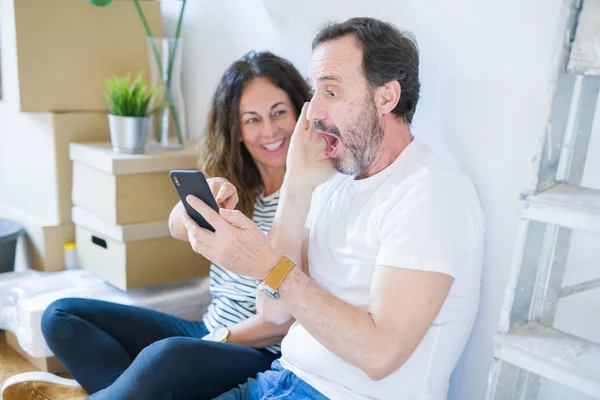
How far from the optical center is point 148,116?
1866mm

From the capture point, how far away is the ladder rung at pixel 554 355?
0.86m

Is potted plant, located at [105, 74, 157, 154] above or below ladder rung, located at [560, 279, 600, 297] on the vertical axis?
above

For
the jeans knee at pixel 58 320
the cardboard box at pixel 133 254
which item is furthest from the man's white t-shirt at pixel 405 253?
the cardboard box at pixel 133 254

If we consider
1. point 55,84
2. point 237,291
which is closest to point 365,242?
point 237,291

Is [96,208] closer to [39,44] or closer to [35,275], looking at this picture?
[35,275]

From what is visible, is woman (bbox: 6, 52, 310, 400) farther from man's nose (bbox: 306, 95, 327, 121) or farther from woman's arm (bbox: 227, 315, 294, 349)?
man's nose (bbox: 306, 95, 327, 121)

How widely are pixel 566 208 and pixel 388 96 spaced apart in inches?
16.5

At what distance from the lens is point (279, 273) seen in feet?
3.68

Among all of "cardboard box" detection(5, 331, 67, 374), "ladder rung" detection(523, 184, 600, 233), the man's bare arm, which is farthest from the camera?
"cardboard box" detection(5, 331, 67, 374)

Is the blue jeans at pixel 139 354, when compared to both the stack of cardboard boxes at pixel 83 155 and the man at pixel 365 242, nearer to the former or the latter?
the man at pixel 365 242

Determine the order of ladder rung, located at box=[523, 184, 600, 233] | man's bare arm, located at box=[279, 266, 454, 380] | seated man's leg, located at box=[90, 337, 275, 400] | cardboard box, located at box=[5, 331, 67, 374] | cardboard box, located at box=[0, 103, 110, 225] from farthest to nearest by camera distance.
Answer: cardboard box, located at box=[0, 103, 110, 225] < cardboard box, located at box=[5, 331, 67, 374] < seated man's leg, located at box=[90, 337, 275, 400] < man's bare arm, located at box=[279, 266, 454, 380] < ladder rung, located at box=[523, 184, 600, 233]

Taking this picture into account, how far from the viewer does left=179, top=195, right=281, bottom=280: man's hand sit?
1.14 meters

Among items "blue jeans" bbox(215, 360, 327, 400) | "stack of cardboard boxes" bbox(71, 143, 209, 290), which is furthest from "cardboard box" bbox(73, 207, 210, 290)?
"blue jeans" bbox(215, 360, 327, 400)

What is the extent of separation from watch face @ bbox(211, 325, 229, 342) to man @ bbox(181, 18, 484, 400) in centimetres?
21
